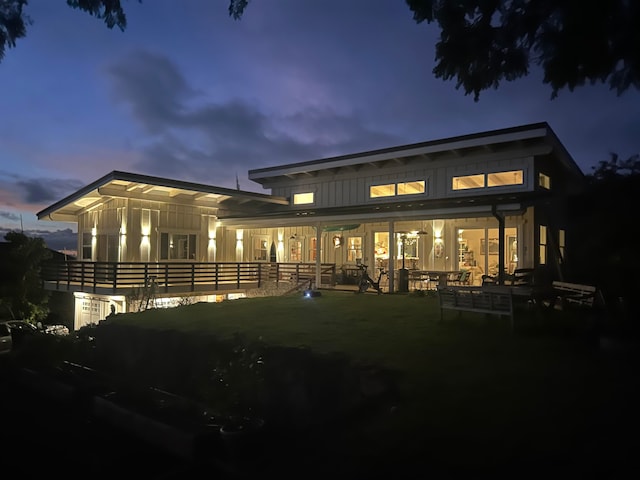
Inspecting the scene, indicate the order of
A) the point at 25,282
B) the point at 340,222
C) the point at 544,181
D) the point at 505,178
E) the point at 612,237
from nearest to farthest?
the point at 612,237 < the point at 505,178 < the point at 340,222 < the point at 544,181 < the point at 25,282

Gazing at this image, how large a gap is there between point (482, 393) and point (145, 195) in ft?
58.9

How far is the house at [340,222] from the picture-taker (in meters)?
18.2

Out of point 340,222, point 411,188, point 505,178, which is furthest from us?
point 411,188

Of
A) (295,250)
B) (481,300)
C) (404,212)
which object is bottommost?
(481,300)

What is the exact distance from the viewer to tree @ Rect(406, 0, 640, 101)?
4484mm

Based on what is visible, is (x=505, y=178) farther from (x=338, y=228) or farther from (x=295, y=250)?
(x=295, y=250)

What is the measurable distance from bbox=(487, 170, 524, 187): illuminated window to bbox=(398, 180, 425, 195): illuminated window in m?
3.11

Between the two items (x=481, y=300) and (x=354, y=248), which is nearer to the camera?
(x=481, y=300)

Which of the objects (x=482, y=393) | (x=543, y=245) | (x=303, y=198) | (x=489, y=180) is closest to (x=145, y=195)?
(x=303, y=198)

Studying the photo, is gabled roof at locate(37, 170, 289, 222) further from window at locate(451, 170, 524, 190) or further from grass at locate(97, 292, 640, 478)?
window at locate(451, 170, 524, 190)

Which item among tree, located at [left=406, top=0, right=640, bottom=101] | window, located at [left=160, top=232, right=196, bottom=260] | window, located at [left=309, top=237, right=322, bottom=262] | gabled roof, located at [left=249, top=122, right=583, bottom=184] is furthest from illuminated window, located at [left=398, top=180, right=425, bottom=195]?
tree, located at [left=406, top=0, right=640, bottom=101]

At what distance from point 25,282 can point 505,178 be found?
2096cm

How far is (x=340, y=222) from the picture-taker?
19.8 metres

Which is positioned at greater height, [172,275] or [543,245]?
[543,245]
